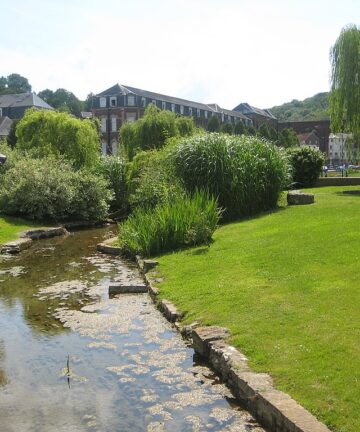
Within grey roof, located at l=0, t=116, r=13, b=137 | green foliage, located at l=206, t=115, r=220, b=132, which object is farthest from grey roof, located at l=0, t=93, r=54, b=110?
green foliage, located at l=206, t=115, r=220, b=132

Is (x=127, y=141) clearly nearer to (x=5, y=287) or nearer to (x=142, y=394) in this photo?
(x=5, y=287)

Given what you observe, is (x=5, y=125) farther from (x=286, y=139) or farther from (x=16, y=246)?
(x=16, y=246)

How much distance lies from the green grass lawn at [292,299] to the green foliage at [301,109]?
4665 inches

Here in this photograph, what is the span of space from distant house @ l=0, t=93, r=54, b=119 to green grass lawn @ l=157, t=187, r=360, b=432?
67812 millimetres

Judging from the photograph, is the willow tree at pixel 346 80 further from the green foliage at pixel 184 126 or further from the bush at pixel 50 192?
the green foliage at pixel 184 126

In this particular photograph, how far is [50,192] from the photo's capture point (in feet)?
80.3

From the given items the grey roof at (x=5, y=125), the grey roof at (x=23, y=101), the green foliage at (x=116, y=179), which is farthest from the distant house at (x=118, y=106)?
the green foliage at (x=116, y=179)

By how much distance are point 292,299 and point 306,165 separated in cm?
2214

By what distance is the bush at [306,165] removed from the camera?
28812mm

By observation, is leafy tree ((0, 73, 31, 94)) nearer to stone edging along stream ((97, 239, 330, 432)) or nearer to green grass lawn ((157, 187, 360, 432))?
green grass lawn ((157, 187, 360, 432))

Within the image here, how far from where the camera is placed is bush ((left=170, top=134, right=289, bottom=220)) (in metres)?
18.4

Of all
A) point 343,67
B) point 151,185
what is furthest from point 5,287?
point 343,67

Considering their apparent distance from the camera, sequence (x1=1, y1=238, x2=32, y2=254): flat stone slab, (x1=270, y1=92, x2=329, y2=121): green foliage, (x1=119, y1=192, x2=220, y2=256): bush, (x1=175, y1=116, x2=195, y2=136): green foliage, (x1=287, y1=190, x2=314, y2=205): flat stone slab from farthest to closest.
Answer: (x1=270, y1=92, x2=329, y2=121): green foliage
(x1=175, y1=116, x2=195, y2=136): green foliage
(x1=287, y1=190, x2=314, y2=205): flat stone slab
(x1=1, y1=238, x2=32, y2=254): flat stone slab
(x1=119, y1=192, x2=220, y2=256): bush

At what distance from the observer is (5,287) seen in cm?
1182
